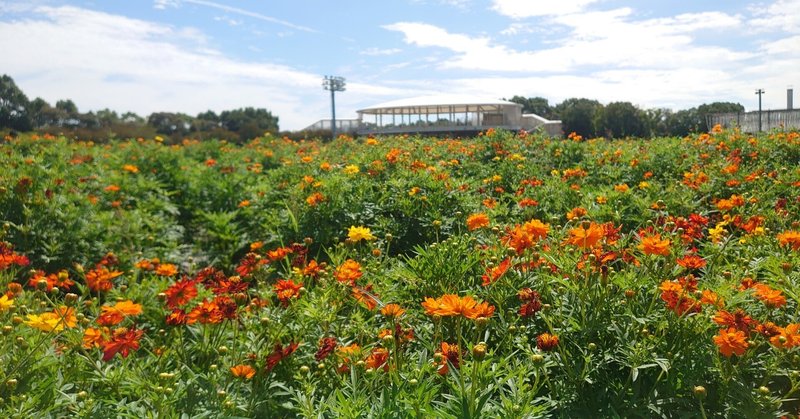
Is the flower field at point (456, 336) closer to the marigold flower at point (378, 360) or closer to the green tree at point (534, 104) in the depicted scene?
the marigold flower at point (378, 360)

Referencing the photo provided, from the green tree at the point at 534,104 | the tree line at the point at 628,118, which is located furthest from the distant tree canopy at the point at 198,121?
the green tree at the point at 534,104

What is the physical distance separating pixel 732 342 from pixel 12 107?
3081 cm

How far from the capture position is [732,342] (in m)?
1.45

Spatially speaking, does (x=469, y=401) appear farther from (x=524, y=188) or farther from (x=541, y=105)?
(x=541, y=105)

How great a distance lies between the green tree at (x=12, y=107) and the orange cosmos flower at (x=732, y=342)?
25829mm

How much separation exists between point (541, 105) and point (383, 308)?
6256 cm

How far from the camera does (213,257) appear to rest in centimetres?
534

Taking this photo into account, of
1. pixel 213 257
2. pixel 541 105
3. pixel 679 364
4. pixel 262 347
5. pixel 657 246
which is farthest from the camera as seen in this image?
pixel 541 105

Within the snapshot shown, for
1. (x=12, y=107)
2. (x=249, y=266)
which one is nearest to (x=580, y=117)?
(x=12, y=107)

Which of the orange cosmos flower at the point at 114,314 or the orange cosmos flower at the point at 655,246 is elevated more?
the orange cosmos flower at the point at 655,246

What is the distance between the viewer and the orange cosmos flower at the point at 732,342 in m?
1.43

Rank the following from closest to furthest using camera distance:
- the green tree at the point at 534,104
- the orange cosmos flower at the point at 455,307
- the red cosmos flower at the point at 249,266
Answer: the orange cosmos flower at the point at 455,307
the red cosmos flower at the point at 249,266
the green tree at the point at 534,104

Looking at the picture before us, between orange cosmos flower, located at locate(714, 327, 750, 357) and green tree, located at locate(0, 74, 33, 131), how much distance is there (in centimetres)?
2583

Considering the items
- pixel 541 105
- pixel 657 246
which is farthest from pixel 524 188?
pixel 541 105
